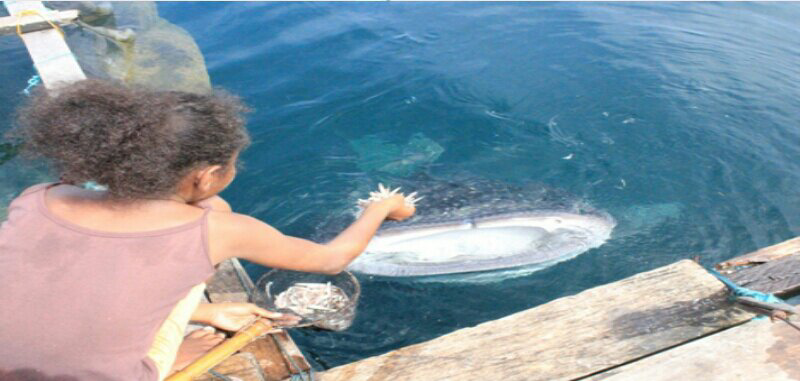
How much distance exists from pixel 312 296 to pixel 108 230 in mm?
1549

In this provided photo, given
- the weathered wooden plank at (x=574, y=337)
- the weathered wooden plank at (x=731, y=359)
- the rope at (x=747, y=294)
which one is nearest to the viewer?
the weathered wooden plank at (x=731, y=359)

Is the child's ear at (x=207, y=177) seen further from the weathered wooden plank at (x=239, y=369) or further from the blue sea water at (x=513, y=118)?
the blue sea water at (x=513, y=118)

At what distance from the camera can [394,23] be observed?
28.5 ft

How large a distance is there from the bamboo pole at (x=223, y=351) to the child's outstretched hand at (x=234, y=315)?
0.04m

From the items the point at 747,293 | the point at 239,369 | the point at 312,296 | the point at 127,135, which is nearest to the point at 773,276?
the point at 747,293

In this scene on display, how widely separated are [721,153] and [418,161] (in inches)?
106

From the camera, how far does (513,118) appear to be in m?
6.22

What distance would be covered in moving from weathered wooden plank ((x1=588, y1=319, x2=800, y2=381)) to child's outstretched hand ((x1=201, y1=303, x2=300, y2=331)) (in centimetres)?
131

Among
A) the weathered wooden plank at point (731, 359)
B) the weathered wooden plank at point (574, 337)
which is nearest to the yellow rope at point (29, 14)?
the weathered wooden plank at point (574, 337)

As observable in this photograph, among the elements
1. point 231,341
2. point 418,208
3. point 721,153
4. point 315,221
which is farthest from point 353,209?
point 721,153

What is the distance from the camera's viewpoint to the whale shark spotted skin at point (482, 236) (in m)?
3.82

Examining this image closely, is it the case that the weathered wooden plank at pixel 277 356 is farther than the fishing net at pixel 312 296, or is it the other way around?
the fishing net at pixel 312 296

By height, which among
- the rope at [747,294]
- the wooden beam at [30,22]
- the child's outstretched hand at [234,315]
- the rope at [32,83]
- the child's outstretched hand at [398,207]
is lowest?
the rope at [32,83]

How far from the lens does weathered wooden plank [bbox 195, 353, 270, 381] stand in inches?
95.7
